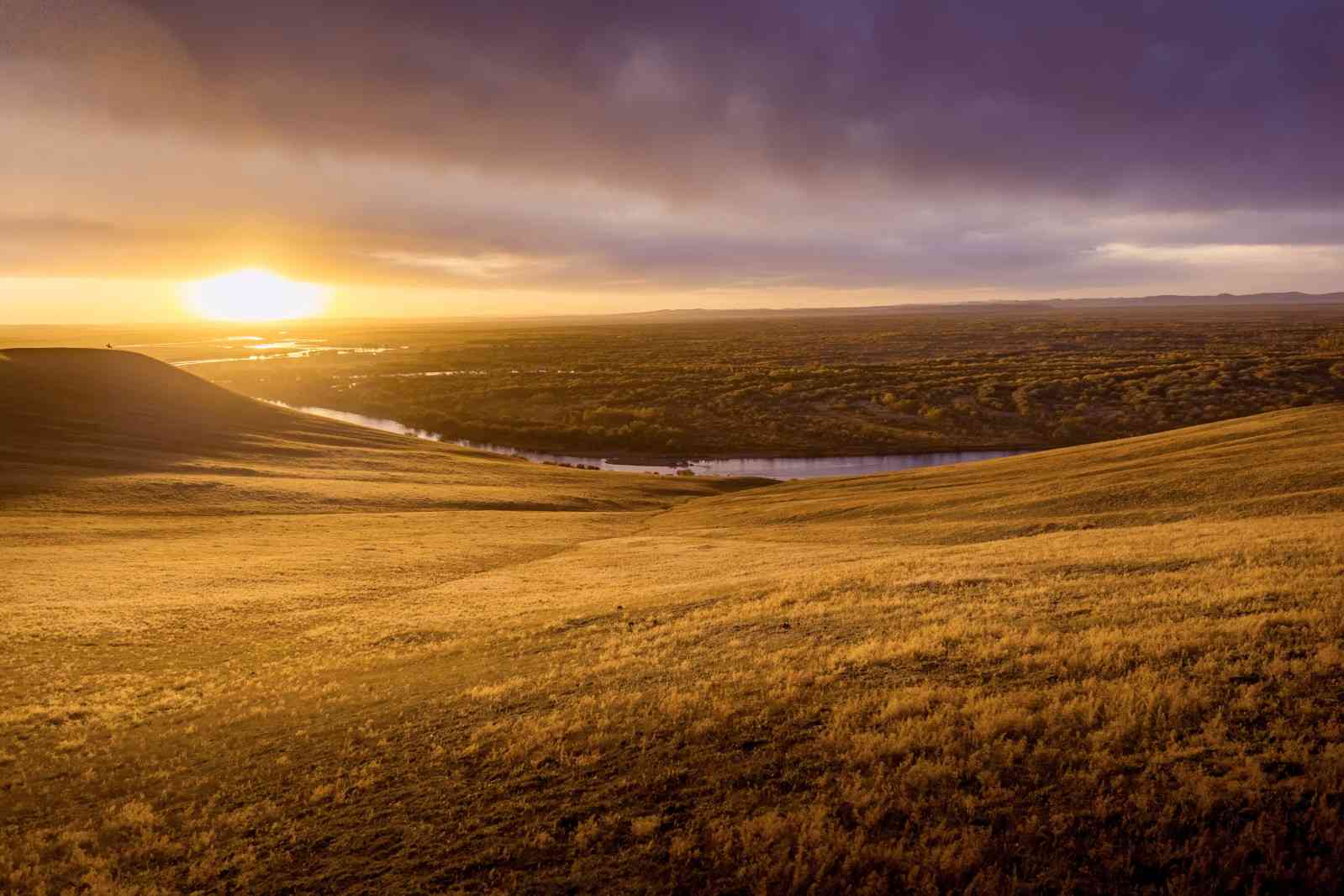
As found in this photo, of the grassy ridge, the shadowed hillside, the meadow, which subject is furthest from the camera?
the grassy ridge

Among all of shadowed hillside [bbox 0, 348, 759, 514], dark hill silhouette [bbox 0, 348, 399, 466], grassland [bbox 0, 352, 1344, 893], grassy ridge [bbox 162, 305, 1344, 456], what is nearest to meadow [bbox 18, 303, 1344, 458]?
grassy ridge [bbox 162, 305, 1344, 456]

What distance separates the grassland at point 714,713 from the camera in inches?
241

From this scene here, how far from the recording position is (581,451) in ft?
212

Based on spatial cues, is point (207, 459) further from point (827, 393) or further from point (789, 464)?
point (827, 393)

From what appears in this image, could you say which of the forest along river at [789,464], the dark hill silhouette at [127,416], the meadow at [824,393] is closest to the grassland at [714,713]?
the dark hill silhouette at [127,416]

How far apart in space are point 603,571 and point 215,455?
35.2 meters

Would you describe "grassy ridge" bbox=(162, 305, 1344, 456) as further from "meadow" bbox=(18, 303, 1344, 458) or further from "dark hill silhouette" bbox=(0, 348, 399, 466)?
"dark hill silhouette" bbox=(0, 348, 399, 466)

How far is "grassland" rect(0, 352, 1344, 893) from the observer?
611 cm

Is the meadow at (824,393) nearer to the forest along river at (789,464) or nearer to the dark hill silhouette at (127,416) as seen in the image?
the forest along river at (789,464)

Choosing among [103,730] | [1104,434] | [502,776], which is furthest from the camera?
[1104,434]

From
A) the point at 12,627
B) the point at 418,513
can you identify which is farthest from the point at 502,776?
the point at 418,513

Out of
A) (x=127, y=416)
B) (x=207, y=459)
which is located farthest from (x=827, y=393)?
(x=127, y=416)

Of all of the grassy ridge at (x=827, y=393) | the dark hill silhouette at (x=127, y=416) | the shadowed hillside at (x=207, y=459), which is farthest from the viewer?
the grassy ridge at (x=827, y=393)

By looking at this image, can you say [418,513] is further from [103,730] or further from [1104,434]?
[1104,434]
